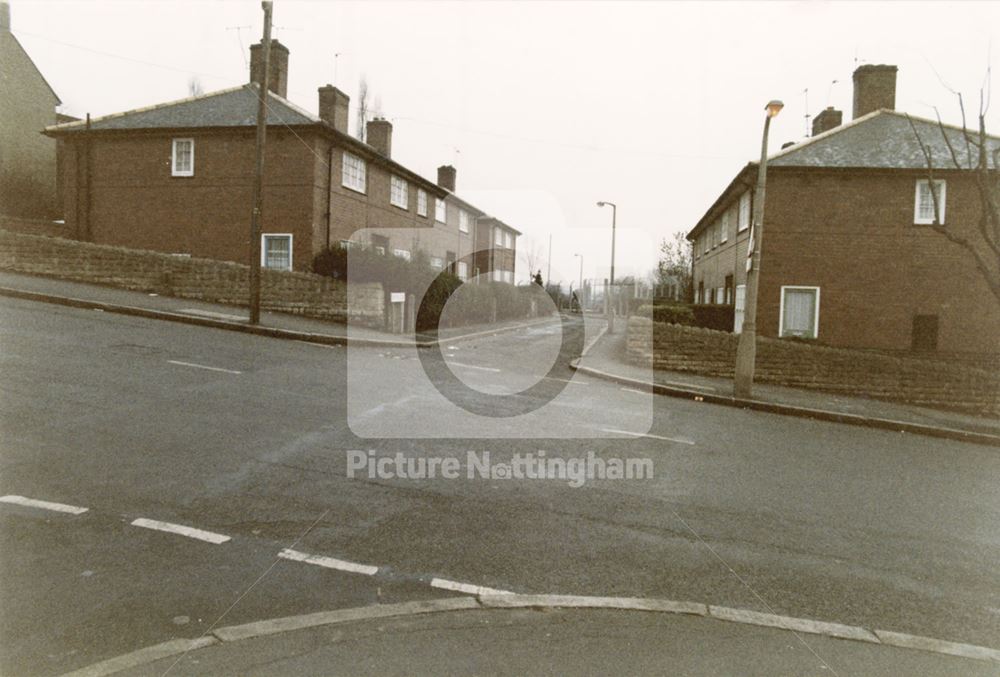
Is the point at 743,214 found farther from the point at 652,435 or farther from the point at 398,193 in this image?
the point at 652,435

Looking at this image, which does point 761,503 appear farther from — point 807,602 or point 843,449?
point 843,449

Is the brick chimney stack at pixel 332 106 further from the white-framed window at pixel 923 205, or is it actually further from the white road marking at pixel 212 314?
the white-framed window at pixel 923 205

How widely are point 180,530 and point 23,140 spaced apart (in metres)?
36.0

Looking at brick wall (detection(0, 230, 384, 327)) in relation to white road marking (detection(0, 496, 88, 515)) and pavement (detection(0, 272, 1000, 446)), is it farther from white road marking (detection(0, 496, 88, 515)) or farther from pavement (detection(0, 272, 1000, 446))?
white road marking (detection(0, 496, 88, 515))

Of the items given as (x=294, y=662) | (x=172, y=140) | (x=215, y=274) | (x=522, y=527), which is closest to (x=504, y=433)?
(x=522, y=527)

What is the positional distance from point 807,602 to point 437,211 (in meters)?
34.1

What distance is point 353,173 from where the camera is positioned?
85.3ft

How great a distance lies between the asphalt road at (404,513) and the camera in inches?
158

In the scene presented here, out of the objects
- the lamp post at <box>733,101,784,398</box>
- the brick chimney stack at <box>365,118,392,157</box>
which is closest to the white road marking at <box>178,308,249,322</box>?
the lamp post at <box>733,101,784,398</box>

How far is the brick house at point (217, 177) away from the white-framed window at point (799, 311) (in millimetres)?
13107

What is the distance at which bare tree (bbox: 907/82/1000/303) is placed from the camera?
13711 mm

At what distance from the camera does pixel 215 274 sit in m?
19.6

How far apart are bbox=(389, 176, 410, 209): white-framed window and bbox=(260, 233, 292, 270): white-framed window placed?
7.48m

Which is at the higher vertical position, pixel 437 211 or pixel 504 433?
pixel 437 211
